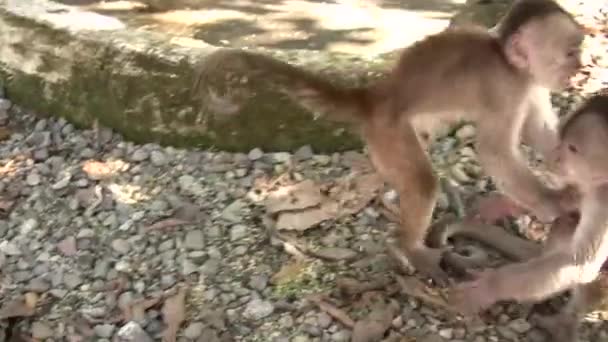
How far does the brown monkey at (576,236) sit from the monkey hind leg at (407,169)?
0.30 meters

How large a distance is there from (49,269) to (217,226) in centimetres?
68

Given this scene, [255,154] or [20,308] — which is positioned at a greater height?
[255,154]

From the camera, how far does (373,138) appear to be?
332 centimetres

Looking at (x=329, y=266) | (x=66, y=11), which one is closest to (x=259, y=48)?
(x=66, y=11)

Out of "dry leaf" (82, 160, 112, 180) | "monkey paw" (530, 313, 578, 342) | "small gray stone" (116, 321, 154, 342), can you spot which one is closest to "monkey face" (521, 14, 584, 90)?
"monkey paw" (530, 313, 578, 342)

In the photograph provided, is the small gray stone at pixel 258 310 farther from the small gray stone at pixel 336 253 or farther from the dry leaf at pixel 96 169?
the dry leaf at pixel 96 169

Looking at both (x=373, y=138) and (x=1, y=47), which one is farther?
(x=1, y=47)

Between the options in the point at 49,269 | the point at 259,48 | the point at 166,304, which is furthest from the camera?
the point at 259,48

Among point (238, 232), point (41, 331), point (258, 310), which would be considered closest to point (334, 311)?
point (258, 310)

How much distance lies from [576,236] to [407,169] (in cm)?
59

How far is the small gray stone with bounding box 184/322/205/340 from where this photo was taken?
3.43 m

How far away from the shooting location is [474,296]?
312 cm

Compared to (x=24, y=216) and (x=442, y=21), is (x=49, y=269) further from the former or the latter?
(x=442, y=21)

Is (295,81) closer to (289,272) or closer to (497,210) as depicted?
(289,272)
